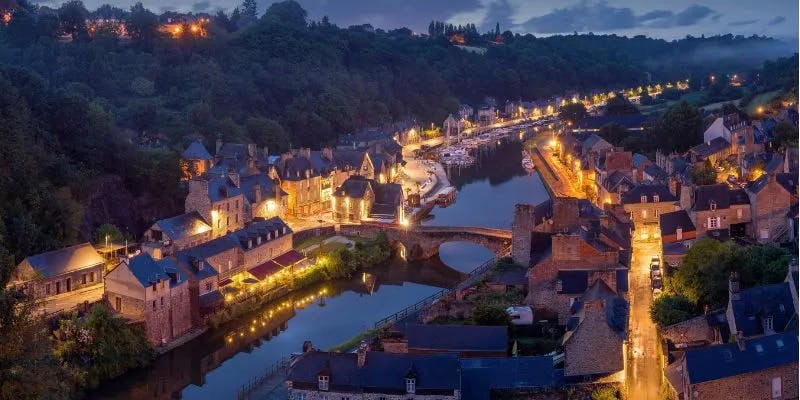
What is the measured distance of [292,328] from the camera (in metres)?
27.5

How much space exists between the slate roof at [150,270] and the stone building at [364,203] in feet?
43.1

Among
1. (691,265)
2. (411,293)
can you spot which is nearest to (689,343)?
(691,265)

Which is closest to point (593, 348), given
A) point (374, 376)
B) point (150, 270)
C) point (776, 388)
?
point (776, 388)

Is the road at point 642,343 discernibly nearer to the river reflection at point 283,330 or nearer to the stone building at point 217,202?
the river reflection at point 283,330

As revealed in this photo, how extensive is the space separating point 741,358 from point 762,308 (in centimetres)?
227

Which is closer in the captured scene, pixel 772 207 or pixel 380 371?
pixel 380 371

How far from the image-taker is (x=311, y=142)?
196ft

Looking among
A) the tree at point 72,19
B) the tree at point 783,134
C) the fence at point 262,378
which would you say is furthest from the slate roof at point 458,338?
the tree at point 72,19

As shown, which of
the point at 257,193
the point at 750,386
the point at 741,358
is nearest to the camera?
the point at 750,386

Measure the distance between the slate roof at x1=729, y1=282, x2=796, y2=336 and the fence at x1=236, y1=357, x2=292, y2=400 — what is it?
999cm

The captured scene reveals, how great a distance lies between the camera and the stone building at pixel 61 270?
88.6 ft

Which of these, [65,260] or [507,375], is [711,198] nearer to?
[507,375]

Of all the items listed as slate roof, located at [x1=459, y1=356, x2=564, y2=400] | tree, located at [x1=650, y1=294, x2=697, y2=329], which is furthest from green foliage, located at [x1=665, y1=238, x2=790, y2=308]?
slate roof, located at [x1=459, y1=356, x2=564, y2=400]

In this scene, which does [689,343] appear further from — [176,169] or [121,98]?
[121,98]
